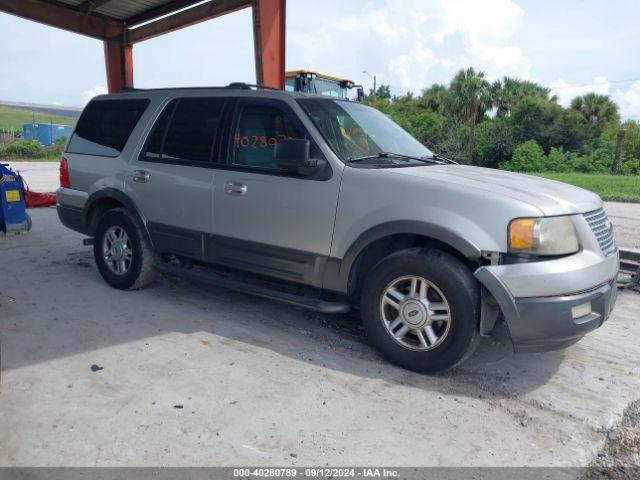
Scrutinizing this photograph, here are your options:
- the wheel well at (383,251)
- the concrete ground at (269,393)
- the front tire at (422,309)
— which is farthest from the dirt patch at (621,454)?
the wheel well at (383,251)

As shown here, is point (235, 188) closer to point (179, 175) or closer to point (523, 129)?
point (179, 175)

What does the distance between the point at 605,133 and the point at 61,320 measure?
34997 millimetres

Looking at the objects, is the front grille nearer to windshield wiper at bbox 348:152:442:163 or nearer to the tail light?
windshield wiper at bbox 348:152:442:163

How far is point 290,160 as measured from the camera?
3689mm

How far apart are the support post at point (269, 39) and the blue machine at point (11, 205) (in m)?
3.95

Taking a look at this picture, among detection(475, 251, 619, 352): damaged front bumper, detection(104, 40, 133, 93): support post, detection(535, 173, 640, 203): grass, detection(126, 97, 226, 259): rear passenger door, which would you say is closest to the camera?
detection(475, 251, 619, 352): damaged front bumper

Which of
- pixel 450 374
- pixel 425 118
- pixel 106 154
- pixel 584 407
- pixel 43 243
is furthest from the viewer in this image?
pixel 425 118

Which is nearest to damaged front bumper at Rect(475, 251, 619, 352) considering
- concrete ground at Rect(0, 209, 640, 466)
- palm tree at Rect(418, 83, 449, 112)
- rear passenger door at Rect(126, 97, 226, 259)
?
concrete ground at Rect(0, 209, 640, 466)

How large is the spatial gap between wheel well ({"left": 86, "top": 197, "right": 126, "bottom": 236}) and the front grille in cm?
415

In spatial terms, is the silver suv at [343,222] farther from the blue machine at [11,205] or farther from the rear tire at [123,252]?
the blue machine at [11,205]

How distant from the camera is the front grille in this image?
348 centimetres

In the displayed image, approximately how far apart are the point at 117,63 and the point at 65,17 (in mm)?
1379

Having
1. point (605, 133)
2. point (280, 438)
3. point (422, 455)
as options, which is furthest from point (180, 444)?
point (605, 133)

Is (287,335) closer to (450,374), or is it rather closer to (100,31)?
(450,374)
